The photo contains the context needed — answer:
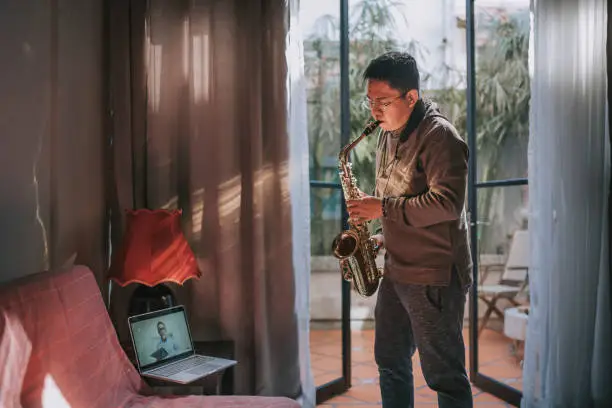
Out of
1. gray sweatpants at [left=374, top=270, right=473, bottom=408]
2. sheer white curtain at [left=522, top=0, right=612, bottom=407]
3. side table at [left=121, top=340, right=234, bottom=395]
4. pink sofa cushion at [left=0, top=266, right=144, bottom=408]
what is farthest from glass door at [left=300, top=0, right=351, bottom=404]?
pink sofa cushion at [left=0, top=266, right=144, bottom=408]

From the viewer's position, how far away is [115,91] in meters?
2.80

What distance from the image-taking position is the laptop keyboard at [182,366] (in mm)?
2209

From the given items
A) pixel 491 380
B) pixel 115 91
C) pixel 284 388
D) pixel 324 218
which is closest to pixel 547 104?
pixel 324 218

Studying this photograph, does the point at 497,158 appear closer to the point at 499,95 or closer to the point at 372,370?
the point at 499,95

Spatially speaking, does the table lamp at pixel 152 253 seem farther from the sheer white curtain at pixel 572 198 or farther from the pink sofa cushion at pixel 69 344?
the sheer white curtain at pixel 572 198

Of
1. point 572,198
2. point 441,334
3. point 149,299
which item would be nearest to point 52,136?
point 149,299

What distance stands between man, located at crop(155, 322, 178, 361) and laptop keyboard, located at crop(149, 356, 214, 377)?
0.07m

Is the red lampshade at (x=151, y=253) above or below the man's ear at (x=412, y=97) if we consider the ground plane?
below

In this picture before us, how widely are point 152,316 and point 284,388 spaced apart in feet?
2.98

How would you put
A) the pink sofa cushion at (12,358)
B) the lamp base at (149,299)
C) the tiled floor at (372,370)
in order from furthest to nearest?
the tiled floor at (372,370) < the lamp base at (149,299) < the pink sofa cushion at (12,358)

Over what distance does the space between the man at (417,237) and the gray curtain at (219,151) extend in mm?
762

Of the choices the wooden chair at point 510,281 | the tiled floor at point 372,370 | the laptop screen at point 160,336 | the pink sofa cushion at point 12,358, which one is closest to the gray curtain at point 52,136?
the laptop screen at point 160,336

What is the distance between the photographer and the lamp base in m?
2.50

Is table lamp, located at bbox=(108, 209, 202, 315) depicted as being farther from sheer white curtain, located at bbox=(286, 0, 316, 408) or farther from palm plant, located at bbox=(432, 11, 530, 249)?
palm plant, located at bbox=(432, 11, 530, 249)
